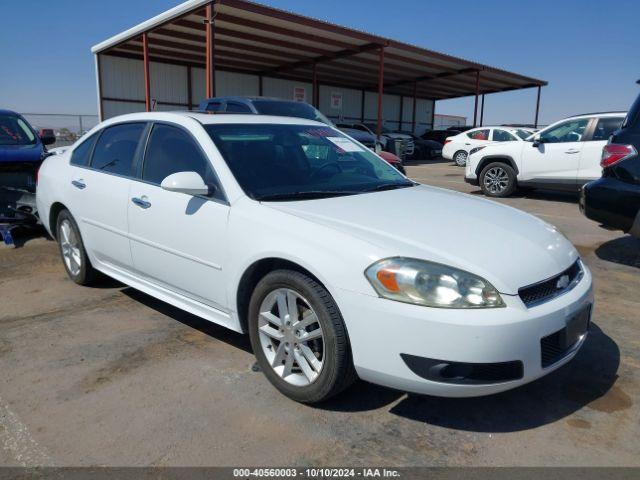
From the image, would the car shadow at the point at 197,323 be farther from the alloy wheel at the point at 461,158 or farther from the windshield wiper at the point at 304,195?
the alloy wheel at the point at 461,158

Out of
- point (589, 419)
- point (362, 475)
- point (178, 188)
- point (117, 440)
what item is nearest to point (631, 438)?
point (589, 419)

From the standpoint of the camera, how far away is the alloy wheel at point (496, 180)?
33.7 ft

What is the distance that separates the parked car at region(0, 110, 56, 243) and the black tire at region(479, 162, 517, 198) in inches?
315

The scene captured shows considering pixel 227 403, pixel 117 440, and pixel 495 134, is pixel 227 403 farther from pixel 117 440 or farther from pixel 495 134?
pixel 495 134

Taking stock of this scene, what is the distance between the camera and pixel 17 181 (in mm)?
6699

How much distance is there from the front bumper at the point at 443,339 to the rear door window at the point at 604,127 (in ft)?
25.7

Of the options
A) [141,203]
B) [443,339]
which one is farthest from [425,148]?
[443,339]

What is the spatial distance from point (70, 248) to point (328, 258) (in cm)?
318

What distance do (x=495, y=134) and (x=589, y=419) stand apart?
1572 cm

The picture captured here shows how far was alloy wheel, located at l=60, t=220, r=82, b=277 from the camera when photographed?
14.6 feet

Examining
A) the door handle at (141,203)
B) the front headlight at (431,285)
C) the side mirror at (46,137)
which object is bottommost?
the front headlight at (431,285)

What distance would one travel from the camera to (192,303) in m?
3.27

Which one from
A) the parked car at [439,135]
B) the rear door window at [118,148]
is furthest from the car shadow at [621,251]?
the parked car at [439,135]

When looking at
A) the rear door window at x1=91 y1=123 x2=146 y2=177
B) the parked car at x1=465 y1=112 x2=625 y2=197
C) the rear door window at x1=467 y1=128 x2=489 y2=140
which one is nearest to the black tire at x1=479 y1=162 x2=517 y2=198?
the parked car at x1=465 y1=112 x2=625 y2=197
